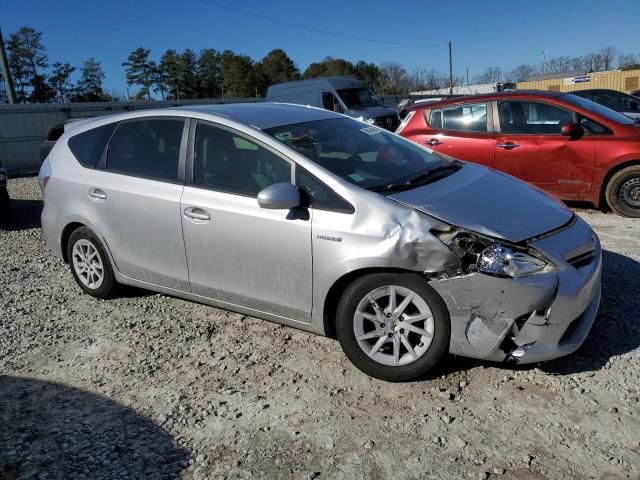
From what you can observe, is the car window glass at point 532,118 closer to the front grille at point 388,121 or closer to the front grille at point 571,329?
the front grille at point 571,329

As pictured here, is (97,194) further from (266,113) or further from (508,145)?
(508,145)

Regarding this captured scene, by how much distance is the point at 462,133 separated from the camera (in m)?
7.47

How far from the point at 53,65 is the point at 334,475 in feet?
179

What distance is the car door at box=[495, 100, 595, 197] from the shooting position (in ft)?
22.1

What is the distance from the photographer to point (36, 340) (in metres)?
4.16

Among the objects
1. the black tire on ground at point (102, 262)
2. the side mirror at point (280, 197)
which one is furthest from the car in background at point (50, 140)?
the side mirror at point (280, 197)

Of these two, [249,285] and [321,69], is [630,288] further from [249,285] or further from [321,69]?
[321,69]

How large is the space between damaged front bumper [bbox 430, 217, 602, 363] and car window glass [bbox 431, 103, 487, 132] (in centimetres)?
468

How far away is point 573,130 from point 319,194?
15.5 ft

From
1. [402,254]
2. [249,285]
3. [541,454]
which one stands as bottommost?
[541,454]

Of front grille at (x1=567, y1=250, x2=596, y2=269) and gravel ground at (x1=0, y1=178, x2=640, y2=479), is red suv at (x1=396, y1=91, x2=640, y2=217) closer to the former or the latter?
gravel ground at (x1=0, y1=178, x2=640, y2=479)

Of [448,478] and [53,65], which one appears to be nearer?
[448,478]

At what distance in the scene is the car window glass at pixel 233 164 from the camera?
358cm

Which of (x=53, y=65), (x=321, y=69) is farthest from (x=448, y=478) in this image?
(x=321, y=69)
